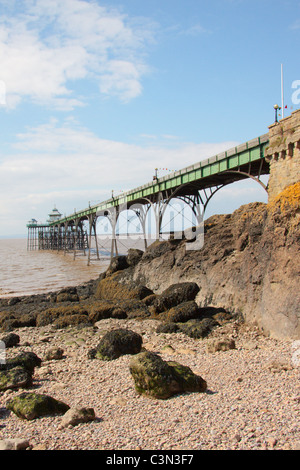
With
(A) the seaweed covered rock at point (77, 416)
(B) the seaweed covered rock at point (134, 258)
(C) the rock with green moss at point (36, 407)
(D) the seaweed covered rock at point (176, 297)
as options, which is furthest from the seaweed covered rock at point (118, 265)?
(A) the seaweed covered rock at point (77, 416)

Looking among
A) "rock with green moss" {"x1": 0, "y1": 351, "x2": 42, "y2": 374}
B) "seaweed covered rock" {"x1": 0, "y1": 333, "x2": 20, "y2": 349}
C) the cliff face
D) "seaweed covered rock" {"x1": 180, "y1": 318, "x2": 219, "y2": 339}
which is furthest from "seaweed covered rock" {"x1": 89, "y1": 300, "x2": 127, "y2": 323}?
"rock with green moss" {"x1": 0, "y1": 351, "x2": 42, "y2": 374}

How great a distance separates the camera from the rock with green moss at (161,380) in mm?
7062

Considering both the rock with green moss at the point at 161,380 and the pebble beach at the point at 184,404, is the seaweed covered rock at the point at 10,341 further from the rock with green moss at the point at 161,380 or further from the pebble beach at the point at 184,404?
the rock with green moss at the point at 161,380

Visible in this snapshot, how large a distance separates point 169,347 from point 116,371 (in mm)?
2076

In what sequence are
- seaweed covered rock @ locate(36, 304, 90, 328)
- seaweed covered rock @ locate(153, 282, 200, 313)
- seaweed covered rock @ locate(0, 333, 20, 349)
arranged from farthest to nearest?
seaweed covered rock @ locate(153, 282, 200, 313), seaweed covered rock @ locate(36, 304, 90, 328), seaweed covered rock @ locate(0, 333, 20, 349)

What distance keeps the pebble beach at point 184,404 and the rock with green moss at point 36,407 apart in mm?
117

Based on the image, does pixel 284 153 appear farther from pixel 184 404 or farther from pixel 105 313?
pixel 184 404

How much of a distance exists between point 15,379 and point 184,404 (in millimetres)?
4023

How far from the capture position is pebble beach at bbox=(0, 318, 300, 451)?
17.7 ft

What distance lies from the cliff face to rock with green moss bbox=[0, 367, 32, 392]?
6.77 meters

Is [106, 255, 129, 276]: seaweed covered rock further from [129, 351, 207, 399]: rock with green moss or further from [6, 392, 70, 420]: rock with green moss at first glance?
[6, 392, 70, 420]: rock with green moss

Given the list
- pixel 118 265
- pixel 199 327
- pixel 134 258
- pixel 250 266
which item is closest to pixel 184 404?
pixel 199 327

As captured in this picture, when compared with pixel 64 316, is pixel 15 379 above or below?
above

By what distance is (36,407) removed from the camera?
6527 millimetres
